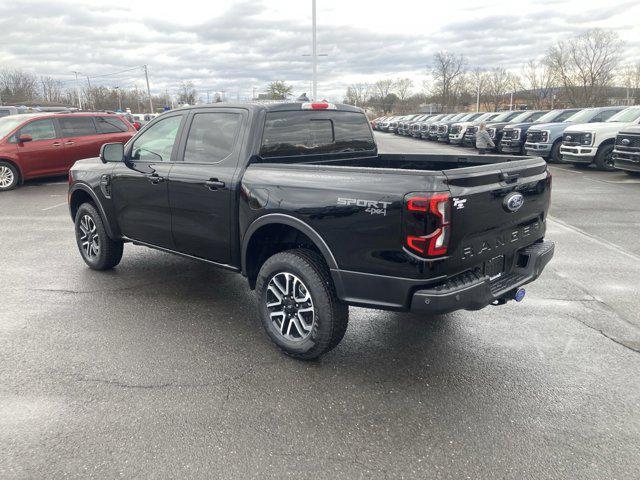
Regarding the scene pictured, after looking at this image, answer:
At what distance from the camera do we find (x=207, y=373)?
3.59m

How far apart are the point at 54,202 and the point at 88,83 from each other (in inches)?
3393

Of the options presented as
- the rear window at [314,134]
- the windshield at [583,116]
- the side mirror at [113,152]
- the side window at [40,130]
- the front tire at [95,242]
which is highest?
the rear window at [314,134]

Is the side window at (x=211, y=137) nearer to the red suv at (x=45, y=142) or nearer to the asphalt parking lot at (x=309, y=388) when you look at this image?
the asphalt parking lot at (x=309, y=388)

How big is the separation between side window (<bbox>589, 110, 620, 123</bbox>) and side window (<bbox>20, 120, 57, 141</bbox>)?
15963 millimetres

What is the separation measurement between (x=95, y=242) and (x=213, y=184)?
2.48 metres

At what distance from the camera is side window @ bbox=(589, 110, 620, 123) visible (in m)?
16.5

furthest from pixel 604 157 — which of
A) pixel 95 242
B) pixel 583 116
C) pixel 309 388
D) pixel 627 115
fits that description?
pixel 309 388

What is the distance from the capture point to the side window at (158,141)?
481 cm

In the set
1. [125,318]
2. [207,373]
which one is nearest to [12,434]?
[207,373]

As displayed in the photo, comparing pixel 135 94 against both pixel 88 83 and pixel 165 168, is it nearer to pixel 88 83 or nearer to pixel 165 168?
pixel 88 83

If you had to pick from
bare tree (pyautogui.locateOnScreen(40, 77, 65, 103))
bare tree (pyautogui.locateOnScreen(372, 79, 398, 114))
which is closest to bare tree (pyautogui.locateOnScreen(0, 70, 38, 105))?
bare tree (pyautogui.locateOnScreen(40, 77, 65, 103))

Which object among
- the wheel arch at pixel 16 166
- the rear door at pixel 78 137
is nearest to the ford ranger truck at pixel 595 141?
the rear door at pixel 78 137

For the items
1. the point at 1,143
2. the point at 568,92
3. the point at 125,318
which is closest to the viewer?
the point at 125,318

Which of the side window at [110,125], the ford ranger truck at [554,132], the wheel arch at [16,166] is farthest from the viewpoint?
the ford ranger truck at [554,132]
